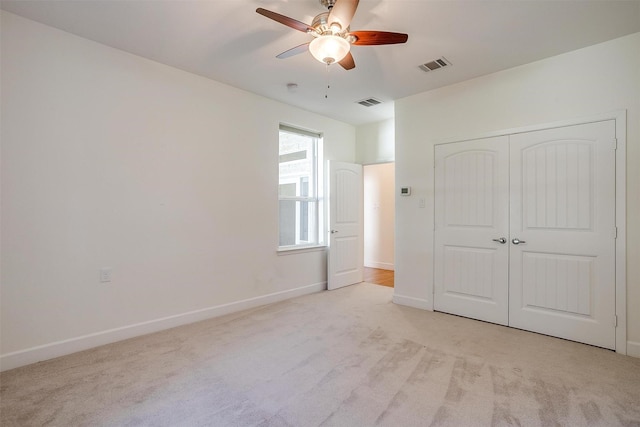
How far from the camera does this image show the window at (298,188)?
4496 millimetres

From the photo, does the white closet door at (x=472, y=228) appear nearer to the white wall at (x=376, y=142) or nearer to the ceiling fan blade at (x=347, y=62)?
the white wall at (x=376, y=142)

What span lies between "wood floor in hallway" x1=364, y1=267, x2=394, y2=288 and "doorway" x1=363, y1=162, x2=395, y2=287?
0.07 feet

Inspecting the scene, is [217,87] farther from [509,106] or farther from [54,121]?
[509,106]

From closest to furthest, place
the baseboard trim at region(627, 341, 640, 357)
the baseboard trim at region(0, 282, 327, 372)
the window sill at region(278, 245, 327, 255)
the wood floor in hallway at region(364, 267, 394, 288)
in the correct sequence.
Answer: the baseboard trim at region(0, 282, 327, 372), the baseboard trim at region(627, 341, 640, 357), the window sill at region(278, 245, 327, 255), the wood floor in hallway at region(364, 267, 394, 288)

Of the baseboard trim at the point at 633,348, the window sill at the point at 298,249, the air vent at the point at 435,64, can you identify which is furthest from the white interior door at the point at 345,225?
the baseboard trim at the point at 633,348

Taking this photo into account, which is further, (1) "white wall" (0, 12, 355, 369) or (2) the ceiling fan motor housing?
(1) "white wall" (0, 12, 355, 369)

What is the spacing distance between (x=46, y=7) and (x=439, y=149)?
3908 mm

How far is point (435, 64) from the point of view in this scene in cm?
315

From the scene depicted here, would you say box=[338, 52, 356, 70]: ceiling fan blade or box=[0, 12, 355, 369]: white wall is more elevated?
box=[338, 52, 356, 70]: ceiling fan blade

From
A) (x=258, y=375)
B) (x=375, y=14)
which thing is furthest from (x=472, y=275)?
(x=375, y=14)

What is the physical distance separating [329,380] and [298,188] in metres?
3.02

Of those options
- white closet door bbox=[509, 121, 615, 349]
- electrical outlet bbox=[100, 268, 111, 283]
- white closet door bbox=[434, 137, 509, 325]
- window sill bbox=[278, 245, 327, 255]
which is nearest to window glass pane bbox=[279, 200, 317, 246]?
window sill bbox=[278, 245, 327, 255]

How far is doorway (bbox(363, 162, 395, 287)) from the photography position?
22.2ft

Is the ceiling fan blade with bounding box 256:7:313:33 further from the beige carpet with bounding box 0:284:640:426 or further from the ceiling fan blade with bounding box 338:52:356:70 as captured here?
the beige carpet with bounding box 0:284:640:426
